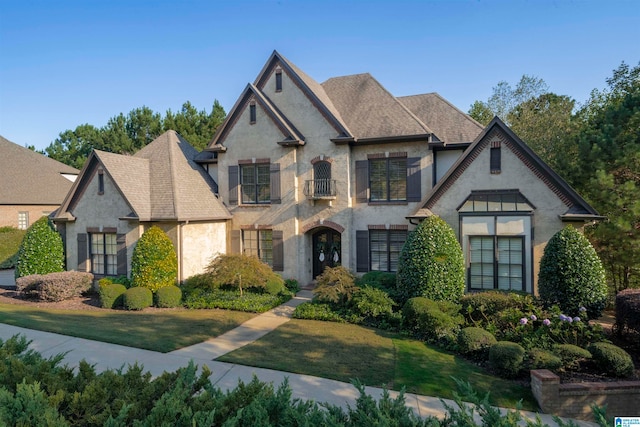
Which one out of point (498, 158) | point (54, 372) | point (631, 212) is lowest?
point (54, 372)

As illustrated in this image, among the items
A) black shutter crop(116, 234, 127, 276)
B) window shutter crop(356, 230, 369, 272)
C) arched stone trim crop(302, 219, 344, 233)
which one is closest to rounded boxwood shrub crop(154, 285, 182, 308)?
black shutter crop(116, 234, 127, 276)

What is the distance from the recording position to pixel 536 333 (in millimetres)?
11070

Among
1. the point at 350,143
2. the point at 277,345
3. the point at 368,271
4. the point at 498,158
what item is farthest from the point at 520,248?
the point at 277,345

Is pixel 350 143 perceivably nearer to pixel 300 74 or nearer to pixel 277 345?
pixel 300 74

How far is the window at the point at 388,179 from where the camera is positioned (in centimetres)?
1825

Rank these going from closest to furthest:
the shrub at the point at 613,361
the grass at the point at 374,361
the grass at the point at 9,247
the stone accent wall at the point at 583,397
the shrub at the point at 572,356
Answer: the stone accent wall at the point at 583,397
the grass at the point at 374,361
the shrub at the point at 613,361
the shrub at the point at 572,356
the grass at the point at 9,247

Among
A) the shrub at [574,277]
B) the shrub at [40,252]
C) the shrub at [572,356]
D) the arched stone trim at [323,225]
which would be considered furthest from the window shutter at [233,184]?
the shrub at [572,356]

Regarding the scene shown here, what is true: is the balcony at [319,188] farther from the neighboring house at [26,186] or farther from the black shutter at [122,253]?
the neighboring house at [26,186]

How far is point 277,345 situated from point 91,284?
11.6m

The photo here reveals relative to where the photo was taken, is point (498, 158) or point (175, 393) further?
point (498, 158)

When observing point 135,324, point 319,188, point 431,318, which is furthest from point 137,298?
point 431,318

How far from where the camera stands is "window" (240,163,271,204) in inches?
790

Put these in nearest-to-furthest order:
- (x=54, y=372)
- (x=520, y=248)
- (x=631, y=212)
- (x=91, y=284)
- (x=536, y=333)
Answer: (x=54, y=372), (x=536, y=333), (x=631, y=212), (x=520, y=248), (x=91, y=284)

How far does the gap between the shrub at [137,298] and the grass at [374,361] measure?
6.24 m
